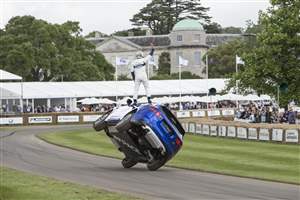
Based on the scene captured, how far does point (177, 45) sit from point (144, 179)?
430 feet

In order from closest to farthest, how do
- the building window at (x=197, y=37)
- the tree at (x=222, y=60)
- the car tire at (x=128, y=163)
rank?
1. the car tire at (x=128, y=163)
2. the tree at (x=222, y=60)
3. the building window at (x=197, y=37)

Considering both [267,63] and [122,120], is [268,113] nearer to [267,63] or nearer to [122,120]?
[267,63]

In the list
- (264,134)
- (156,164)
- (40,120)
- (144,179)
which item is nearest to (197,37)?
(40,120)

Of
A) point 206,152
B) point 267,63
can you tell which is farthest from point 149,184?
point 267,63

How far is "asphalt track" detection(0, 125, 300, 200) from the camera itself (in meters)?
18.5

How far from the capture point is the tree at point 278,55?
174 ft

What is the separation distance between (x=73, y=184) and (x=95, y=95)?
63894 mm

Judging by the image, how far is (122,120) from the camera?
78.5 ft

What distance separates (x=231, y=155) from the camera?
1222 inches

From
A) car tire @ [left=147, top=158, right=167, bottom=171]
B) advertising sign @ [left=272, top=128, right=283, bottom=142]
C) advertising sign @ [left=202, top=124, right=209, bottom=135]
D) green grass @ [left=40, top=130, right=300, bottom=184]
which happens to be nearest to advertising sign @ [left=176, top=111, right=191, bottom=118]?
advertising sign @ [left=202, top=124, right=209, bottom=135]

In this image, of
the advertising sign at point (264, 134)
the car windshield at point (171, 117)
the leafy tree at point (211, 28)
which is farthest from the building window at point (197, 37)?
the car windshield at point (171, 117)

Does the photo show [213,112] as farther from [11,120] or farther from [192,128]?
[192,128]

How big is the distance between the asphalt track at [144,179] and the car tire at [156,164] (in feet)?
0.86

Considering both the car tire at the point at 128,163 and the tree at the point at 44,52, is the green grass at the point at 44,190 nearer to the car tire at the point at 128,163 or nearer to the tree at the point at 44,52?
the car tire at the point at 128,163
